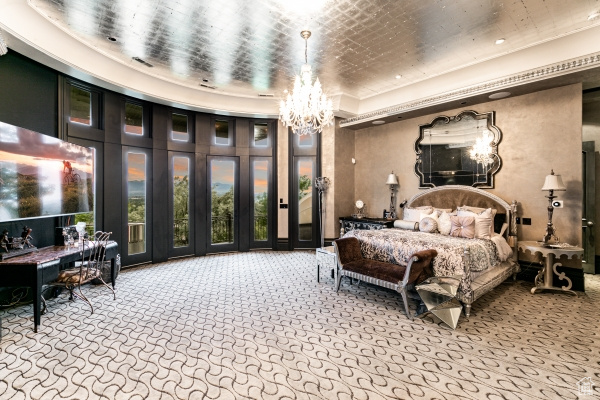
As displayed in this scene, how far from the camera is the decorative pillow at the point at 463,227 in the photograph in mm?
4531

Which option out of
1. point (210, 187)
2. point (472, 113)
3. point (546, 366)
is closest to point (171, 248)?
point (210, 187)

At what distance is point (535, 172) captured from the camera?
4.77 meters

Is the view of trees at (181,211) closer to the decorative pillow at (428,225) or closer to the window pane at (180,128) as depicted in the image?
the window pane at (180,128)

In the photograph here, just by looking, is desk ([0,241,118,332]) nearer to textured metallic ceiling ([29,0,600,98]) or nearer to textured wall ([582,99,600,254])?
textured metallic ceiling ([29,0,600,98])

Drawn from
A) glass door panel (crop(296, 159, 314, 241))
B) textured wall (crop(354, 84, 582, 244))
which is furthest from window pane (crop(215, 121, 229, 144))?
textured wall (crop(354, 84, 582, 244))

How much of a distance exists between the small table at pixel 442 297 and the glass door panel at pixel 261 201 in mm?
4640

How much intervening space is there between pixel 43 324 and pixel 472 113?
742 cm

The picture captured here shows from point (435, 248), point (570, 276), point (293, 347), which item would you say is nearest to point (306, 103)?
point (435, 248)

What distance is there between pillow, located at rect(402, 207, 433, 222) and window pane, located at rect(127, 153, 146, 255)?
219 inches

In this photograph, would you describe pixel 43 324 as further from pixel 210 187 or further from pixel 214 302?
pixel 210 187

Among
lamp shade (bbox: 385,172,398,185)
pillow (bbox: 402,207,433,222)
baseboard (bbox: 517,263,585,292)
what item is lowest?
baseboard (bbox: 517,263,585,292)

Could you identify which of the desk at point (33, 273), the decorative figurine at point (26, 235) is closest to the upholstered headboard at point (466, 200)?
the desk at point (33, 273)

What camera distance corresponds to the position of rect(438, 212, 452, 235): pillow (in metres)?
4.88

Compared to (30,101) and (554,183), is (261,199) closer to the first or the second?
(30,101)
